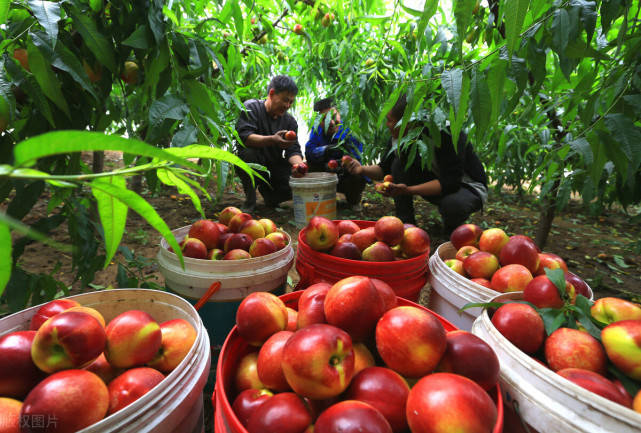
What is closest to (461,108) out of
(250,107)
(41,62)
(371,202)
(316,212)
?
(41,62)

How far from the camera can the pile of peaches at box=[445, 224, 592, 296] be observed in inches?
55.9

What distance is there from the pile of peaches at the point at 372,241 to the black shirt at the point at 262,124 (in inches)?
112

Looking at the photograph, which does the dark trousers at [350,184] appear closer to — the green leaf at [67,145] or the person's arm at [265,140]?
the person's arm at [265,140]

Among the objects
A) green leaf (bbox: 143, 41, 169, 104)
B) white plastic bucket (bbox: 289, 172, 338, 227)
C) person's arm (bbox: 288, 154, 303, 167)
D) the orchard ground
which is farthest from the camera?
person's arm (bbox: 288, 154, 303, 167)

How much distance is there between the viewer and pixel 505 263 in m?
1.64

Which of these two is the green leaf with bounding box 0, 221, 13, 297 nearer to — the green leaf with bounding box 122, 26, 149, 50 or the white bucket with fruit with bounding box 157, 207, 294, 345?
the green leaf with bounding box 122, 26, 149, 50

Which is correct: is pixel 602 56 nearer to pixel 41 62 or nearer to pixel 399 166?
pixel 41 62

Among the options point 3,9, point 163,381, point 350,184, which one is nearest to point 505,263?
point 163,381

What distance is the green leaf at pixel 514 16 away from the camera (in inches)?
26.2

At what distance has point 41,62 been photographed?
910 millimetres

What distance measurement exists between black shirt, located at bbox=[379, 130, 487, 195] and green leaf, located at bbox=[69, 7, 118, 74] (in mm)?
2379

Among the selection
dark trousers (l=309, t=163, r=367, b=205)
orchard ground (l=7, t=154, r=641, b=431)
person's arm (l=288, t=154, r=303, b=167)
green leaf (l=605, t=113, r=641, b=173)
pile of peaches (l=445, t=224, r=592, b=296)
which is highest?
green leaf (l=605, t=113, r=641, b=173)

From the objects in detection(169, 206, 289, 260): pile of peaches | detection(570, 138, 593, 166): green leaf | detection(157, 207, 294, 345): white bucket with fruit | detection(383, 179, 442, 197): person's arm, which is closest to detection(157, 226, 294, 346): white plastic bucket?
detection(157, 207, 294, 345): white bucket with fruit

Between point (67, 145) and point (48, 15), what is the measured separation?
0.85m
